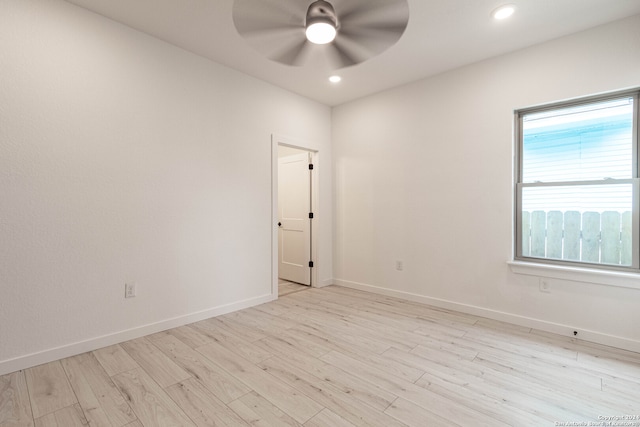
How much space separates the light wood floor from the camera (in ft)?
5.40

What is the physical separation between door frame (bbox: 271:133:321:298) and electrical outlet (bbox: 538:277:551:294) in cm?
264

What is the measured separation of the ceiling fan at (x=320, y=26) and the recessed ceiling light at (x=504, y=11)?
1732mm

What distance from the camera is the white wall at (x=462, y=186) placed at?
2.57 metres

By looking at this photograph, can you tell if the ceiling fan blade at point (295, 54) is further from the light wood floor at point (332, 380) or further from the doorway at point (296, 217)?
the doorway at point (296, 217)

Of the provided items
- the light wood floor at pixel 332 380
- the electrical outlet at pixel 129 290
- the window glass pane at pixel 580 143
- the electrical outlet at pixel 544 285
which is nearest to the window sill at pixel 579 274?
the electrical outlet at pixel 544 285

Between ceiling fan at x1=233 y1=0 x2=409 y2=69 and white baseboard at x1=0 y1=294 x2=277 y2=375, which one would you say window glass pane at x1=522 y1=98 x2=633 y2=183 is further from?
white baseboard at x1=0 y1=294 x2=277 y2=375

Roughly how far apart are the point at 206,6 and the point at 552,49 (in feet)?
10.1

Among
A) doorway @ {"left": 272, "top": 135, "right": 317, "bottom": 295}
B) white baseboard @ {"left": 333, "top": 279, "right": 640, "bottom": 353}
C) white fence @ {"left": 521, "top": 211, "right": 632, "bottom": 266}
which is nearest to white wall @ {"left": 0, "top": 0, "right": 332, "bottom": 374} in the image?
doorway @ {"left": 272, "top": 135, "right": 317, "bottom": 295}

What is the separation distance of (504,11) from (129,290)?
3.88m

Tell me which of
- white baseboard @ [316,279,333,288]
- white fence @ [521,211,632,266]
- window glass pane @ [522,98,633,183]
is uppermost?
window glass pane @ [522,98,633,183]

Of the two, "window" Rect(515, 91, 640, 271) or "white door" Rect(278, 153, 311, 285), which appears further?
"white door" Rect(278, 153, 311, 285)

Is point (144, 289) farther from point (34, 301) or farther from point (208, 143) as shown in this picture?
point (208, 143)

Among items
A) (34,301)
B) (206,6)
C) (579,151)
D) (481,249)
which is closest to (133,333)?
(34,301)

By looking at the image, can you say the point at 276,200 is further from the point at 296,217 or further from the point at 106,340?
the point at 106,340
